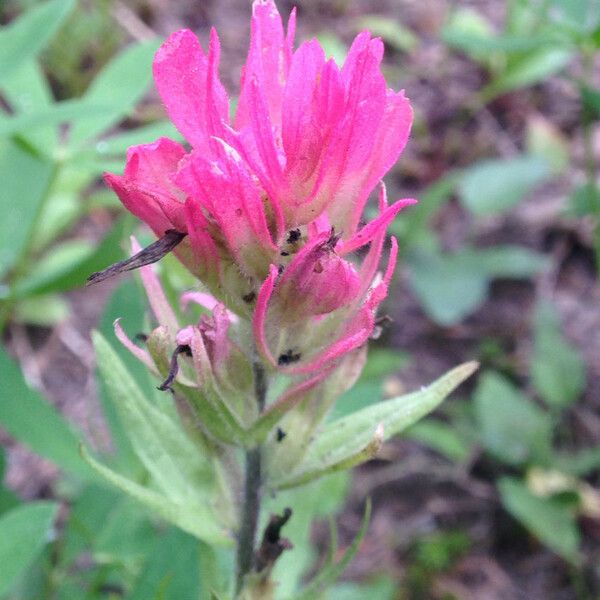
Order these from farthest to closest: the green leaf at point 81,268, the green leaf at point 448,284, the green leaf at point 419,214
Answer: the green leaf at point 448,284
the green leaf at point 419,214
the green leaf at point 81,268

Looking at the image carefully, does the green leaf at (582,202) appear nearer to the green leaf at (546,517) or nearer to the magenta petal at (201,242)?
the green leaf at (546,517)

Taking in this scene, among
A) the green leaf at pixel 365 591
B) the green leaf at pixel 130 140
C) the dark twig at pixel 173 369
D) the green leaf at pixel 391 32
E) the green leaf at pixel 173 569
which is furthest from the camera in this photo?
the green leaf at pixel 391 32

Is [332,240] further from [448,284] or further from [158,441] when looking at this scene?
[448,284]

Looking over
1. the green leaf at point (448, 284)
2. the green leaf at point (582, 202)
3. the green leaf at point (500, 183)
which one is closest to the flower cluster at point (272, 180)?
the green leaf at point (582, 202)

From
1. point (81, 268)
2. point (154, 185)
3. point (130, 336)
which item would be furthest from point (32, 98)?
point (154, 185)

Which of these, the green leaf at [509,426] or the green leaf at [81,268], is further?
the green leaf at [509,426]

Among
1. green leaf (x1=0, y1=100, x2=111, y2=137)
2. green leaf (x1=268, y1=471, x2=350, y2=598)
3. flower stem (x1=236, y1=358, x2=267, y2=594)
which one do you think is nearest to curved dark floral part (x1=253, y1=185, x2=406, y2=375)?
flower stem (x1=236, y1=358, x2=267, y2=594)

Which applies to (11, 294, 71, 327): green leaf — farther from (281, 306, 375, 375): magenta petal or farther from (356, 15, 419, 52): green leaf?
(356, 15, 419, 52): green leaf
